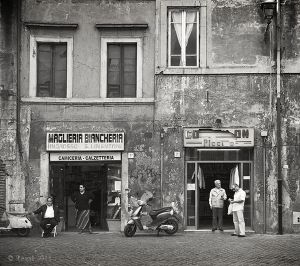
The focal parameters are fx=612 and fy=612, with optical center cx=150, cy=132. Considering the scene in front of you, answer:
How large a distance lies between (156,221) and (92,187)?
3.08 m

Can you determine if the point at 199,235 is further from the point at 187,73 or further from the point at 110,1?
the point at 110,1

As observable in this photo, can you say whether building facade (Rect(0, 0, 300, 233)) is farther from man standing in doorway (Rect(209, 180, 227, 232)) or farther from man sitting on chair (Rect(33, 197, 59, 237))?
man sitting on chair (Rect(33, 197, 59, 237))

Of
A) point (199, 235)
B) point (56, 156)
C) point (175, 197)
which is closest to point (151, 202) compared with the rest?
point (175, 197)

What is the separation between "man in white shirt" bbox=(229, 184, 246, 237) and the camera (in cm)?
1927

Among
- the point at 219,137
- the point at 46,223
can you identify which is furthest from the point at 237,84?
the point at 46,223

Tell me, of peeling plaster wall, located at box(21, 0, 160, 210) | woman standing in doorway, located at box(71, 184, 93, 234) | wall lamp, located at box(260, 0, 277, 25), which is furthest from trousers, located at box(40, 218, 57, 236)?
wall lamp, located at box(260, 0, 277, 25)

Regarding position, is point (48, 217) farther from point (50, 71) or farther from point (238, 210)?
point (238, 210)

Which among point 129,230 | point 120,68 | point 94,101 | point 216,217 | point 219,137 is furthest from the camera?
point 120,68

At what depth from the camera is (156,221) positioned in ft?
64.3

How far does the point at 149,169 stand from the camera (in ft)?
68.9

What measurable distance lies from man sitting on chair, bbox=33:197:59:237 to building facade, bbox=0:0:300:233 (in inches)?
46.4

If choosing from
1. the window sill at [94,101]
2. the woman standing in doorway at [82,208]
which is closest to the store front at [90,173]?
the woman standing in doorway at [82,208]

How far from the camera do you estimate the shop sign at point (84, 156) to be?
829 inches

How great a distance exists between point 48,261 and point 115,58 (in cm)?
941
